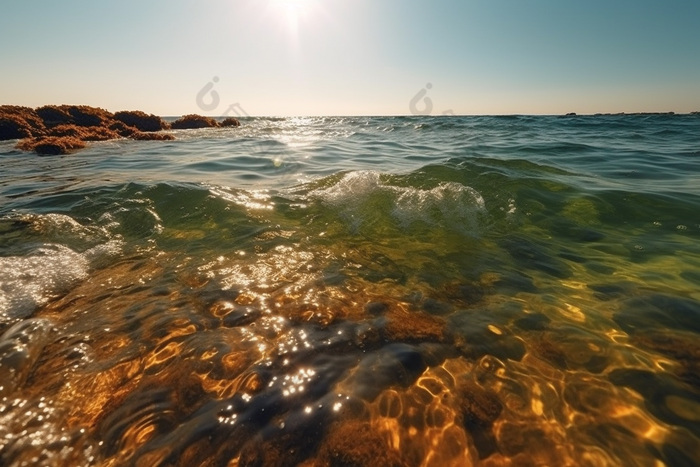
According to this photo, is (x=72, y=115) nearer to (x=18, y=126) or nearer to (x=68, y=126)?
(x=18, y=126)

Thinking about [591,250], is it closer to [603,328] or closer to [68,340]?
[603,328]

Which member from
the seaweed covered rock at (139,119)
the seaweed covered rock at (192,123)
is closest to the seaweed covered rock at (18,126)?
the seaweed covered rock at (139,119)

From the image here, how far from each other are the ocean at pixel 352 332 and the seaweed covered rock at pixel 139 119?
18.8 meters

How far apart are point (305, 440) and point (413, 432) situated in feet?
1.82

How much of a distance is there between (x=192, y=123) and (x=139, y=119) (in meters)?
5.01

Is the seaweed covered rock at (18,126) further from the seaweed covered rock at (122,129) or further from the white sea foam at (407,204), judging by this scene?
the white sea foam at (407,204)

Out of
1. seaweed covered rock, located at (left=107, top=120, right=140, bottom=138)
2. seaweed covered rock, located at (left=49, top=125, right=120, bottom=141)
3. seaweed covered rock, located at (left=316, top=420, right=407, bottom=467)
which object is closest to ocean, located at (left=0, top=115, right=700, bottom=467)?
seaweed covered rock, located at (left=316, top=420, right=407, bottom=467)

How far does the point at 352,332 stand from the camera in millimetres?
2467

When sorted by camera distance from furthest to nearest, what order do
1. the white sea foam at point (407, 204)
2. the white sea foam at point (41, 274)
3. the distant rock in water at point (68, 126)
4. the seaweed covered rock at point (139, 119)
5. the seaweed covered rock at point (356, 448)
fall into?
the seaweed covered rock at point (139, 119), the distant rock in water at point (68, 126), the white sea foam at point (407, 204), the white sea foam at point (41, 274), the seaweed covered rock at point (356, 448)

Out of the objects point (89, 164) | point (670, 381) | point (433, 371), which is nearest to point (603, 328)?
point (670, 381)

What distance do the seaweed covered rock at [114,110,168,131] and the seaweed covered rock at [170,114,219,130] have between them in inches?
138

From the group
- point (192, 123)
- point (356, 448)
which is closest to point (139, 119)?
point (192, 123)

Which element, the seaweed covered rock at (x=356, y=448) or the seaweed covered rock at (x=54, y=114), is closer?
the seaweed covered rock at (x=356, y=448)

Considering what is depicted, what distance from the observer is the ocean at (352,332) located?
1686 mm
